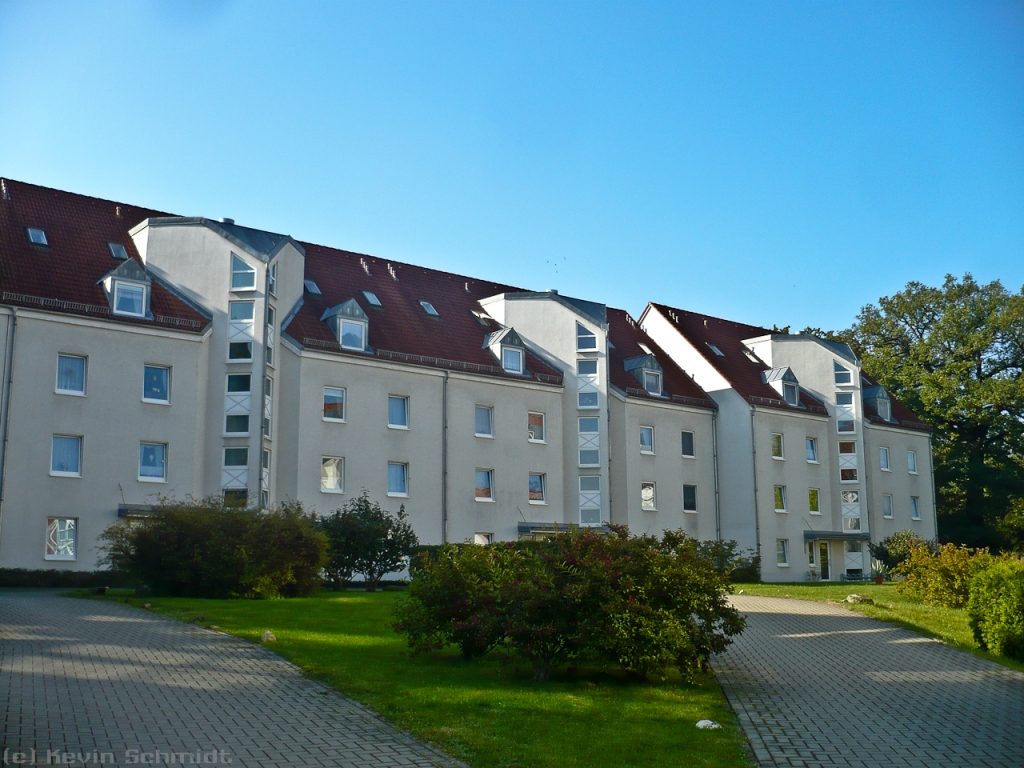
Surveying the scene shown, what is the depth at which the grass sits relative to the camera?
1914 centimetres

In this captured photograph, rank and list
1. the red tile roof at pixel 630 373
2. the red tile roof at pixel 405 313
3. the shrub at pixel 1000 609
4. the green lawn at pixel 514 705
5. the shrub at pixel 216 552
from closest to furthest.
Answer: the green lawn at pixel 514 705 → the shrub at pixel 1000 609 → the shrub at pixel 216 552 → the red tile roof at pixel 405 313 → the red tile roof at pixel 630 373

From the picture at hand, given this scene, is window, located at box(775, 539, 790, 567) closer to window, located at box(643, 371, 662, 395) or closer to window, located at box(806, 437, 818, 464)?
window, located at box(806, 437, 818, 464)

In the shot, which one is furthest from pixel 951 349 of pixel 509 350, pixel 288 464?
pixel 288 464

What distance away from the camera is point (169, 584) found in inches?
931

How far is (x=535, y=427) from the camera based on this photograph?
1647 inches

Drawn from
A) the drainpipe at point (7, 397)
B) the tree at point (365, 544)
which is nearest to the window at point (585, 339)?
the tree at point (365, 544)

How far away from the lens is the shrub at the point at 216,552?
22.9 m

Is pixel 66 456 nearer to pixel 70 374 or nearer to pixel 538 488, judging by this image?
pixel 70 374

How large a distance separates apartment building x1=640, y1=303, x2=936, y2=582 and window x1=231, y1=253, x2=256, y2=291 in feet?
75.2

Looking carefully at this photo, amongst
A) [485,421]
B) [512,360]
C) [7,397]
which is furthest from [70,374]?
[512,360]

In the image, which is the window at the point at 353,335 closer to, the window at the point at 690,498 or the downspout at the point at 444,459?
Result: the downspout at the point at 444,459

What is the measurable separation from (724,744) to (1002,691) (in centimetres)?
612

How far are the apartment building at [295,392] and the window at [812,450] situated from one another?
20.4 ft

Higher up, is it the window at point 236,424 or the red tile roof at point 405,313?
the red tile roof at point 405,313
